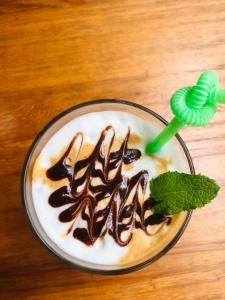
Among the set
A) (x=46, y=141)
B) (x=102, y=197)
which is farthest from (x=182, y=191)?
(x=46, y=141)

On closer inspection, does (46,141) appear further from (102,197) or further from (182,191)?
(182,191)

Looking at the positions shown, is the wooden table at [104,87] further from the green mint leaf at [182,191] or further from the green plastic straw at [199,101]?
the green plastic straw at [199,101]

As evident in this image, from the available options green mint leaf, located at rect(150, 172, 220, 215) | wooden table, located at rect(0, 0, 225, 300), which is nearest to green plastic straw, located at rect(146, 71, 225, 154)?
green mint leaf, located at rect(150, 172, 220, 215)

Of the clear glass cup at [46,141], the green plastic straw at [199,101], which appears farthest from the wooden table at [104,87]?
the green plastic straw at [199,101]

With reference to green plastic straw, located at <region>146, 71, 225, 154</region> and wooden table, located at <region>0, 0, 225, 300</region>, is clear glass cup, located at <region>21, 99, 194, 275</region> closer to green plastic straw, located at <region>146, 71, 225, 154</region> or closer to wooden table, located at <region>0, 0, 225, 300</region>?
wooden table, located at <region>0, 0, 225, 300</region>

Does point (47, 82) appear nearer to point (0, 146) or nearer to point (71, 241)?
point (0, 146)

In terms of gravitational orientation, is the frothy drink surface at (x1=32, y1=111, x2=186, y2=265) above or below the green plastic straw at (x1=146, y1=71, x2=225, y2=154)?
below
